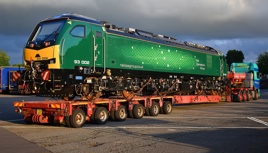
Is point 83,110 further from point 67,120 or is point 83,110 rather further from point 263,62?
point 263,62

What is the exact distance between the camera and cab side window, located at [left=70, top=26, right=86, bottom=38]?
13.4m

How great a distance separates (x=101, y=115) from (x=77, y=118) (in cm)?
140

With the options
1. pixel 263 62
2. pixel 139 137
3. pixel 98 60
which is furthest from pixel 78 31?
pixel 263 62

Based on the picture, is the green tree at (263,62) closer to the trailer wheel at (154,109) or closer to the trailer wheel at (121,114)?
the trailer wheel at (154,109)

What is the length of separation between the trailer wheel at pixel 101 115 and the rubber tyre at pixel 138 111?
2.06 metres

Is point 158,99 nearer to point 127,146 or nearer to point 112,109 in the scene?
point 112,109

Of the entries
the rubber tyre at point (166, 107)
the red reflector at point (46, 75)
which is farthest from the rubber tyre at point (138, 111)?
the red reflector at point (46, 75)

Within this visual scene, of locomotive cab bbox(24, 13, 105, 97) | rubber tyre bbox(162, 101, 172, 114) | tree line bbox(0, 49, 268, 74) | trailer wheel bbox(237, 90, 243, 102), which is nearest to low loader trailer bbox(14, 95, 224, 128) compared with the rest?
locomotive cab bbox(24, 13, 105, 97)

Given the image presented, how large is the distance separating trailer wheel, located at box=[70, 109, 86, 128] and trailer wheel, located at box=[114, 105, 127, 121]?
2.08m

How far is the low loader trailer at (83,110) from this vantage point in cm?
1285

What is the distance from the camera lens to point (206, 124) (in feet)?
46.5

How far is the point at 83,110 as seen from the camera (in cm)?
1378

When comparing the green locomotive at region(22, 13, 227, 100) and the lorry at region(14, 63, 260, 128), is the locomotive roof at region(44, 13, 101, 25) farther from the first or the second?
the lorry at region(14, 63, 260, 128)

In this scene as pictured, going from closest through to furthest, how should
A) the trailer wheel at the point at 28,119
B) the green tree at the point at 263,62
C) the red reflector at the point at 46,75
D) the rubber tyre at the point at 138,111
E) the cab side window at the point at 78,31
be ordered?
the red reflector at the point at 46,75
the cab side window at the point at 78,31
the trailer wheel at the point at 28,119
the rubber tyre at the point at 138,111
the green tree at the point at 263,62
